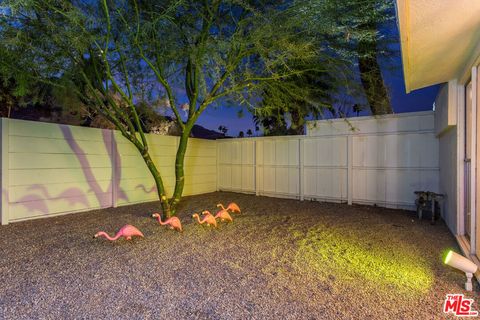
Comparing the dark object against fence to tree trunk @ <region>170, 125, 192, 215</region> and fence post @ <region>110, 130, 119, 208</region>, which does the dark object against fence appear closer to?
tree trunk @ <region>170, 125, 192, 215</region>

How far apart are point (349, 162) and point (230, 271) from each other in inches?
187

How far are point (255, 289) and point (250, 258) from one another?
0.75m

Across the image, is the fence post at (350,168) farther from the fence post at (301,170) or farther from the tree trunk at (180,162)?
the tree trunk at (180,162)

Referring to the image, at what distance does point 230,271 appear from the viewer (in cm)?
274

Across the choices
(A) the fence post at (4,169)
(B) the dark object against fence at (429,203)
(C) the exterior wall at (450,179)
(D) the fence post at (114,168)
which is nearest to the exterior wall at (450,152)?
(C) the exterior wall at (450,179)

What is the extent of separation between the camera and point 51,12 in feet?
13.5

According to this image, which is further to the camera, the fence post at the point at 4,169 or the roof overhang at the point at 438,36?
the fence post at the point at 4,169

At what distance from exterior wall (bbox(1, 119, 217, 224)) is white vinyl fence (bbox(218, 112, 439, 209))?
8.49ft

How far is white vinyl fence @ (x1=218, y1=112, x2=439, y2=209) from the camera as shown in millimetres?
5648

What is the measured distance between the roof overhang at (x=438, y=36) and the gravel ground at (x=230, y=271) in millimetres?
2236

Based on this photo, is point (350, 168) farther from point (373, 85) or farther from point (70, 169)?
point (70, 169)

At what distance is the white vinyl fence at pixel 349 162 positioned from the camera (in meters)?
5.65

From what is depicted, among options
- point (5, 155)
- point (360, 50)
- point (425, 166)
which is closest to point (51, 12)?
point (5, 155)
